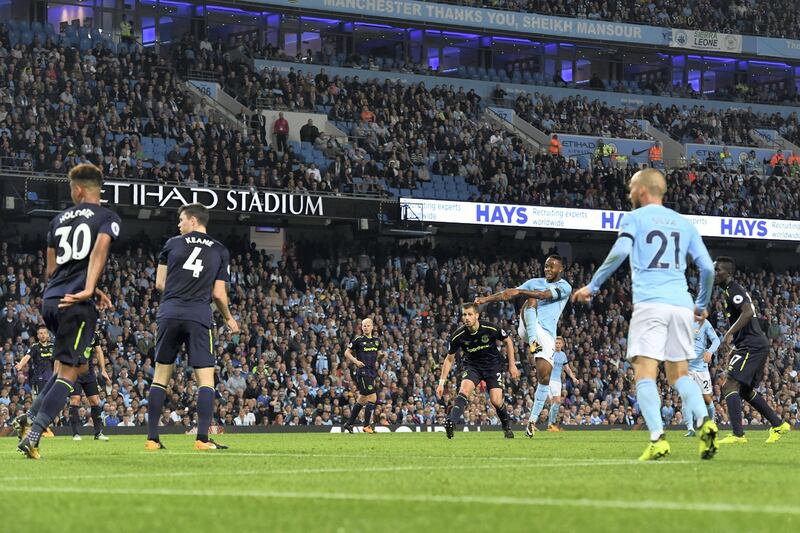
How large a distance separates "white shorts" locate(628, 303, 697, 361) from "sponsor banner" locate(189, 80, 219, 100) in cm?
3475

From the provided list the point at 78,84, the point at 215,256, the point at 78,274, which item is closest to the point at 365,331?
the point at 215,256

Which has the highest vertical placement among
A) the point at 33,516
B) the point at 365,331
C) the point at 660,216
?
the point at 660,216

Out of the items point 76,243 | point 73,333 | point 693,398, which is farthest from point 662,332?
point 76,243

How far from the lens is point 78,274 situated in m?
11.9

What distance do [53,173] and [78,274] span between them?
77.9 ft

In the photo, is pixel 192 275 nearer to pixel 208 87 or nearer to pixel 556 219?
pixel 556 219

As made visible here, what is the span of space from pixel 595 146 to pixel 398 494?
148ft

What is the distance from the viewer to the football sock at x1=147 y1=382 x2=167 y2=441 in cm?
1382

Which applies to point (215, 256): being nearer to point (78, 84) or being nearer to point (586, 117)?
point (78, 84)

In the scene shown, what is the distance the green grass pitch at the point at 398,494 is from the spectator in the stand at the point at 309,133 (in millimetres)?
32016

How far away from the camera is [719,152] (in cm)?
5488

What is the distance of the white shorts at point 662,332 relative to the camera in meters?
11.1

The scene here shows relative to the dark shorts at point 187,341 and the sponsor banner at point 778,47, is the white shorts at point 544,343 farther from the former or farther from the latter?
the sponsor banner at point 778,47

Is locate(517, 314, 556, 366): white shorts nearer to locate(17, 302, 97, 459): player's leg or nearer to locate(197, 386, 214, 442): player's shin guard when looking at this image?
locate(197, 386, 214, 442): player's shin guard
